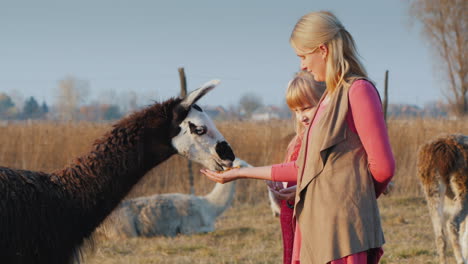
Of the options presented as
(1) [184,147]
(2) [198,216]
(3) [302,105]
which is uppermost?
(3) [302,105]

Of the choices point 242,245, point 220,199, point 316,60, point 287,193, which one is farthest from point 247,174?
point 220,199

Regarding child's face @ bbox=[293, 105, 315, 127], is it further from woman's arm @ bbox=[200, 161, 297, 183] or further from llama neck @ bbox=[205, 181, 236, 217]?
llama neck @ bbox=[205, 181, 236, 217]

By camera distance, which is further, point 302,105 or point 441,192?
point 441,192

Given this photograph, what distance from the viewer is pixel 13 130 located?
32.9 feet

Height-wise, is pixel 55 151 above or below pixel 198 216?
above

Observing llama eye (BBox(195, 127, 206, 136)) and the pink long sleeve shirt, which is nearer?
the pink long sleeve shirt

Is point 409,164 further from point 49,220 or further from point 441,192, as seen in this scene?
point 49,220

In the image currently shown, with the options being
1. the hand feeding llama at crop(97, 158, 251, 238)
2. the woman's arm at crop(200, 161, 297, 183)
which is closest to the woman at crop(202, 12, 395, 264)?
the woman's arm at crop(200, 161, 297, 183)

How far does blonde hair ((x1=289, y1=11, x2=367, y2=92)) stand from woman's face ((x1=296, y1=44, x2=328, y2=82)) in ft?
0.06

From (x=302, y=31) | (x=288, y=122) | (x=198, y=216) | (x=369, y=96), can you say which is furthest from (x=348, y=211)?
(x=288, y=122)

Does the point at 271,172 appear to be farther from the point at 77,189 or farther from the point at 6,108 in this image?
the point at 6,108

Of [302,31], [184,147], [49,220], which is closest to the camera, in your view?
[302,31]

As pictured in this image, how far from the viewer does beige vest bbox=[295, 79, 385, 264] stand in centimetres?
205

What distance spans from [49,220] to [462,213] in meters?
4.61
